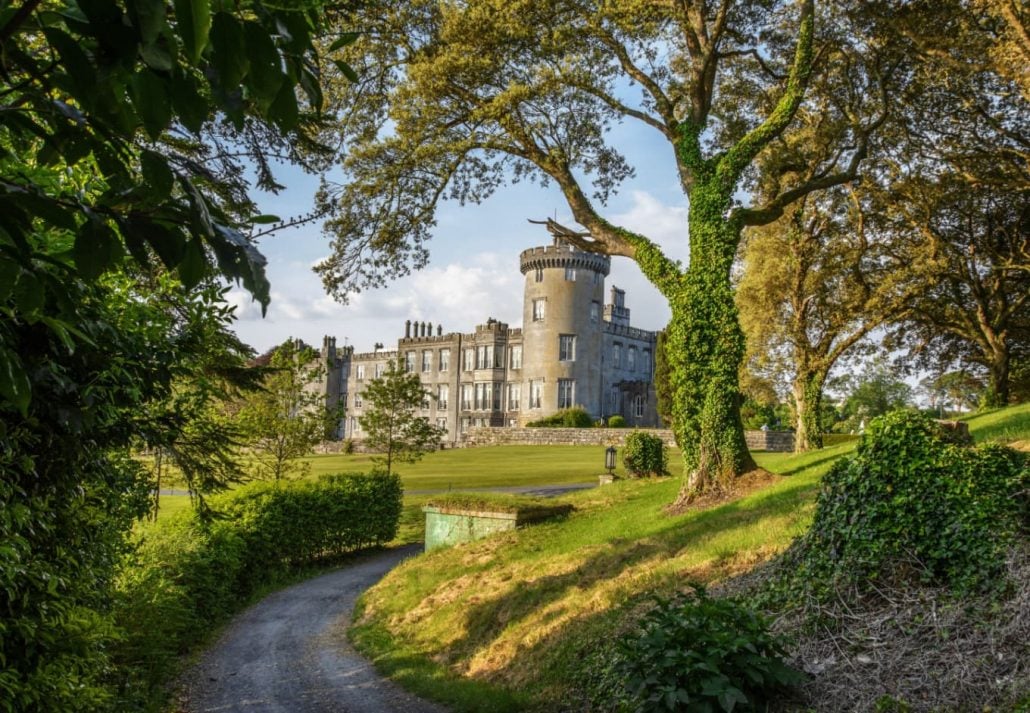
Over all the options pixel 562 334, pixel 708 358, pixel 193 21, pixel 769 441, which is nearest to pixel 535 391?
pixel 562 334

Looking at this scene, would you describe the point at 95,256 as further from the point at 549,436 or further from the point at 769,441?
the point at 549,436

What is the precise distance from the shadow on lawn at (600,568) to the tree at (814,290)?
13.8m

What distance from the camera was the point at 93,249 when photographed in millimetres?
1731

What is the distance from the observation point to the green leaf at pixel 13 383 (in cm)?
181

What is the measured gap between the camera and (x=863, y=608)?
6.61m

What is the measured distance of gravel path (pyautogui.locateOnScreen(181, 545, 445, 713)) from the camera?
948 centimetres

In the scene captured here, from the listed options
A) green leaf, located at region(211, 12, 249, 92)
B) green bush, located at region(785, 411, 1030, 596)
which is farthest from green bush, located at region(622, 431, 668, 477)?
green leaf, located at region(211, 12, 249, 92)

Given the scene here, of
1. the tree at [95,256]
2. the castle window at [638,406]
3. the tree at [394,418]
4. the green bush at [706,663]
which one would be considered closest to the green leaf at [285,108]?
the tree at [95,256]

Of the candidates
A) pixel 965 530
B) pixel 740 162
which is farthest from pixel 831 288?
pixel 965 530

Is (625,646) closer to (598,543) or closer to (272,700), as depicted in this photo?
(272,700)

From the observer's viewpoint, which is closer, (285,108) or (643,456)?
(285,108)

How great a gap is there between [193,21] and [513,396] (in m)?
67.0

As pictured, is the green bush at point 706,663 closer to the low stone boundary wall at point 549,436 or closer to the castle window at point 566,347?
the low stone boundary wall at point 549,436

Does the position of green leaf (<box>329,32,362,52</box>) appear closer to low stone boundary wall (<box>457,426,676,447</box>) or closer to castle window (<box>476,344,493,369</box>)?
low stone boundary wall (<box>457,426,676,447</box>)
